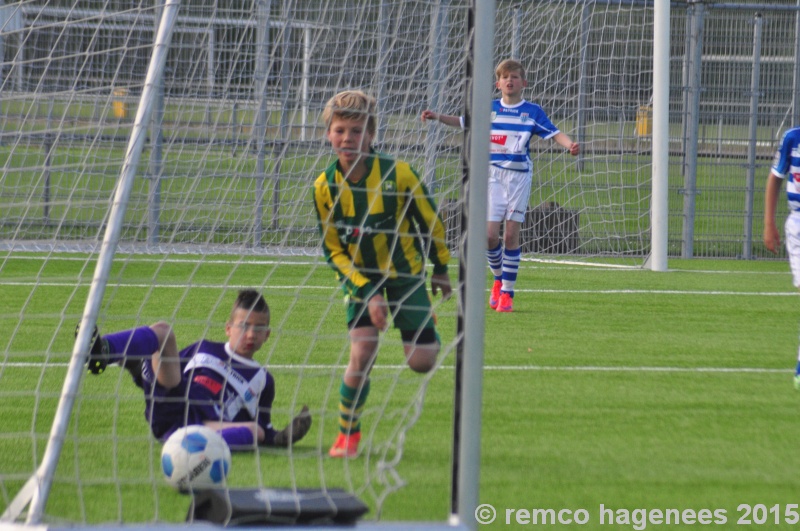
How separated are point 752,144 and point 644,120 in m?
1.78

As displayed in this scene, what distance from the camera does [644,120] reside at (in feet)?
41.0

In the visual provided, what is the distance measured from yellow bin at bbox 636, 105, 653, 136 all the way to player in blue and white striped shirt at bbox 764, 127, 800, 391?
257 inches

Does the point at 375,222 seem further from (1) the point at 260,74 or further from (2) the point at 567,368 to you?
(1) the point at 260,74

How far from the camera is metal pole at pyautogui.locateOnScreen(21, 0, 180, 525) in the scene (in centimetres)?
351

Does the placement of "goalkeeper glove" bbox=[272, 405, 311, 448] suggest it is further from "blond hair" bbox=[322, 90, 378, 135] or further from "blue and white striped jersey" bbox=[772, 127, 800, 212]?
"blue and white striped jersey" bbox=[772, 127, 800, 212]

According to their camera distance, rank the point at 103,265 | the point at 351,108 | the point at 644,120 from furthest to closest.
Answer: the point at 644,120
the point at 351,108
the point at 103,265

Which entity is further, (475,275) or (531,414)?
(531,414)

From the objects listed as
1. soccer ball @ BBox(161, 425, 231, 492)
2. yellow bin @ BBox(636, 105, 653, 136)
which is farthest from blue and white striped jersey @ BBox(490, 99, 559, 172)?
soccer ball @ BBox(161, 425, 231, 492)

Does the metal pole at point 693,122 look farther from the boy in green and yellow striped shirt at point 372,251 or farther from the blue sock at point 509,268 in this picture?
the boy in green and yellow striped shirt at point 372,251

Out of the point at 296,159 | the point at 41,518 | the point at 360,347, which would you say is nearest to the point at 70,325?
the point at 296,159

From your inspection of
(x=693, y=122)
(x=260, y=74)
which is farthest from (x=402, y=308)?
(x=693, y=122)

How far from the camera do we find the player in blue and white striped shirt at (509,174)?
8836 mm

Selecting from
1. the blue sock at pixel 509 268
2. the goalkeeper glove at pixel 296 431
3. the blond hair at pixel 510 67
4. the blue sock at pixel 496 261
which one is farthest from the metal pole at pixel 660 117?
the goalkeeper glove at pixel 296 431

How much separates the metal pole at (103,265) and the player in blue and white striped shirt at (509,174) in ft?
17.2
